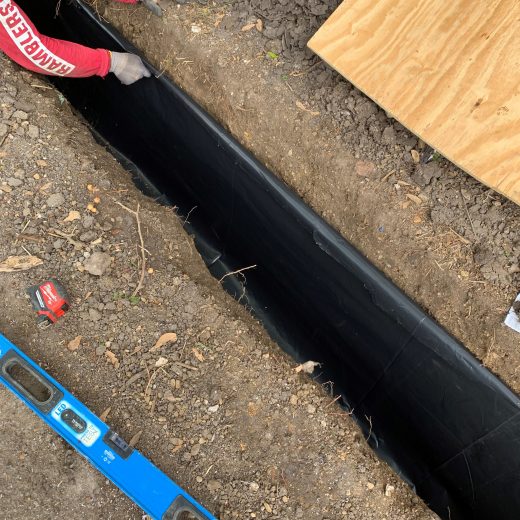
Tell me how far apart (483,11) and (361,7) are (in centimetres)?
43

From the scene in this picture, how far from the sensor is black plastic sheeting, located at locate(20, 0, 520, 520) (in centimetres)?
196

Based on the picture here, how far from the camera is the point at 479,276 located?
189 cm

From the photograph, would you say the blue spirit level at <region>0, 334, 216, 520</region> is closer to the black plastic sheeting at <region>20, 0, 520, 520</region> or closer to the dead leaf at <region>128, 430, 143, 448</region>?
the dead leaf at <region>128, 430, 143, 448</region>

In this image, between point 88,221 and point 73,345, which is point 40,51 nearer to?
point 88,221

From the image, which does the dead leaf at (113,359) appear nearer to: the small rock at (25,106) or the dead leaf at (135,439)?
the dead leaf at (135,439)

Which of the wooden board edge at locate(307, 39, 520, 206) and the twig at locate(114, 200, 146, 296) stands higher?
the wooden board edge at locate(307, 39, 520, 206)

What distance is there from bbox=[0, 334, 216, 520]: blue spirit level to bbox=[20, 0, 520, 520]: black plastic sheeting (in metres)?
0.95

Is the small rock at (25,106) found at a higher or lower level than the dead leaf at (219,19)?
lower

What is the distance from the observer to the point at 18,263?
2.04 m

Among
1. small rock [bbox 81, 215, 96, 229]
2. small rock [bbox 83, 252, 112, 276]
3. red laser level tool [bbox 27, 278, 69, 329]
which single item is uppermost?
small rock [bbox 81, 215, 96, 229]

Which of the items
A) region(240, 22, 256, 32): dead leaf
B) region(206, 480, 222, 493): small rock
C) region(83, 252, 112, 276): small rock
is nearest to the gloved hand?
region(240, 22, 256, 32): dead leaf

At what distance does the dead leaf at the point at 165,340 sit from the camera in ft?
6.66

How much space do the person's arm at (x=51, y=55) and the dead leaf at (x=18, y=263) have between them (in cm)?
83

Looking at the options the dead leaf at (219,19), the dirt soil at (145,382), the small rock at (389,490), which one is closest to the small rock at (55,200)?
the dirt soil at (145,382)
